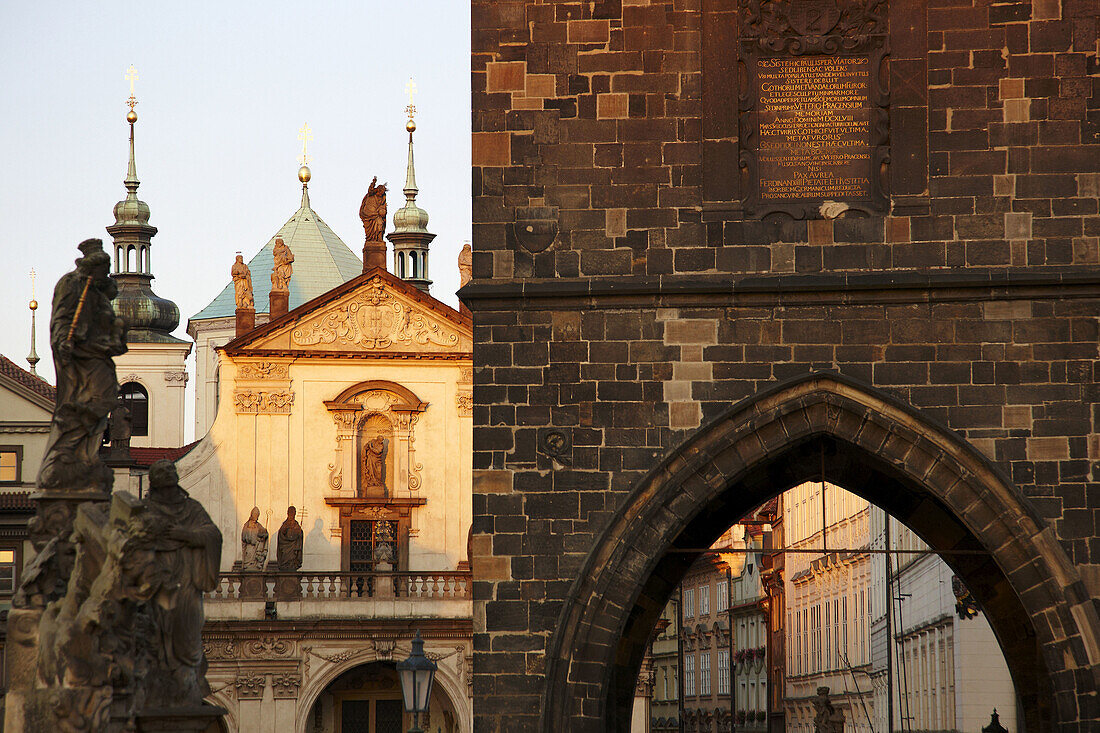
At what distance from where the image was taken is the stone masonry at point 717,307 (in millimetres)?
16047

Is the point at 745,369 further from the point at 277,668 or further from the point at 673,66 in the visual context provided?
the point at 277,668

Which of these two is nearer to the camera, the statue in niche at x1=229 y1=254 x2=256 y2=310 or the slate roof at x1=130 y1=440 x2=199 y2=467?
the statue in niche at x1=229 y1=254 x2=256 y2=310

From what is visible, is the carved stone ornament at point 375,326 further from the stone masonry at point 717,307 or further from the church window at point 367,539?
the stone masonry at point 717,307

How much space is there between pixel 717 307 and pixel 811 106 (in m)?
1.91

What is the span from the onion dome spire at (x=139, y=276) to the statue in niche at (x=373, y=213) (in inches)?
715

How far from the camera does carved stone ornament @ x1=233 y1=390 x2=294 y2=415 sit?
38.4 m

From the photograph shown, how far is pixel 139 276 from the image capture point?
56969mm

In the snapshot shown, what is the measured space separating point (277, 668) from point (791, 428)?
70.2 ft

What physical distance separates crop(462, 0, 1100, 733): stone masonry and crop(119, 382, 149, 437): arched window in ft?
128

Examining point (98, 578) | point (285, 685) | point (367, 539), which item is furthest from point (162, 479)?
point (367, 539)

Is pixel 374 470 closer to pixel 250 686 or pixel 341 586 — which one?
pixel 341 586

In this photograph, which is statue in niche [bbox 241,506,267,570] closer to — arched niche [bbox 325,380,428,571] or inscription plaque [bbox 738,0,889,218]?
arched niche [bbox 325,380,428,571]

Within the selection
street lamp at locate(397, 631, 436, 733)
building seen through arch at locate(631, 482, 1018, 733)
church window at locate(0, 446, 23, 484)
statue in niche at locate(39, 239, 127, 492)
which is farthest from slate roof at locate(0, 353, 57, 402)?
statue in niche at locate(39, 239, 127, 492)

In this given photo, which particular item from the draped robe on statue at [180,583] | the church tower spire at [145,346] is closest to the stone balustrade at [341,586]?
the church tower spire at [145,346]
